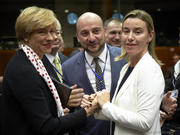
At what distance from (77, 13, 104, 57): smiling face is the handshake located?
735 millimetres

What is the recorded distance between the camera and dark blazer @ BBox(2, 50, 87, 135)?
146 cm

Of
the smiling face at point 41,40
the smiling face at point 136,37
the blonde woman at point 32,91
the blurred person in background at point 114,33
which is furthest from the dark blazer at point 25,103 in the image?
the blurred person in background at point 114,33

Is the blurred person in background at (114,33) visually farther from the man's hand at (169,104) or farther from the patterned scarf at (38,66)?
the patterned scarf at (38,66)

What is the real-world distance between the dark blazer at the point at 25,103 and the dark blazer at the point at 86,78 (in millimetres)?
781

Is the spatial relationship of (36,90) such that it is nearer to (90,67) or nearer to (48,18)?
(48,18)

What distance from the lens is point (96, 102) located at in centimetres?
188

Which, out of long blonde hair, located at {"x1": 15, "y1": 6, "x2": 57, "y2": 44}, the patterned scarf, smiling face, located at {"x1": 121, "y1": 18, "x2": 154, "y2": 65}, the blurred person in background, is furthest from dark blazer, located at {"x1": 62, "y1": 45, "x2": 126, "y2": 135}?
the blurred person in background

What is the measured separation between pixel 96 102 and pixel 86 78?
57 cm

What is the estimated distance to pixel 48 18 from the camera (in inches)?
64.6

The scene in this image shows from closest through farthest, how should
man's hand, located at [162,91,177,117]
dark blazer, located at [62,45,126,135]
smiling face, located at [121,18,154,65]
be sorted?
smiling face, located at [121,18,154,65]
man's hand, located at [162,91,177,117]
dark blazer, located at [62,45,126,135]

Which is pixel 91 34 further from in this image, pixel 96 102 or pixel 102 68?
pixel 96 102

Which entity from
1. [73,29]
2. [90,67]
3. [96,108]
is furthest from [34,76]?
[73,29]

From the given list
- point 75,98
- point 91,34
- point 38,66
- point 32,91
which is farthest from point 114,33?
point 32,91

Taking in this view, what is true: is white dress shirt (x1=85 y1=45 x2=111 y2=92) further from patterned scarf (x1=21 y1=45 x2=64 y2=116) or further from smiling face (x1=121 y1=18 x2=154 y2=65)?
patterned scarf (x1=21 y1=45 x2=64 y2=116)
